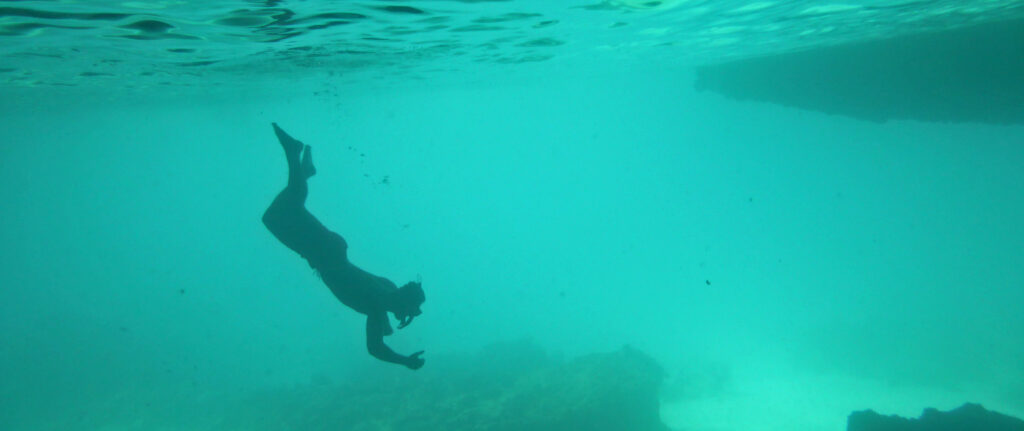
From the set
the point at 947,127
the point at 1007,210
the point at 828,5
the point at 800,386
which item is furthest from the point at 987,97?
the point at 1007,210

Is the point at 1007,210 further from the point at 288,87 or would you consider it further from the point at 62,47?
the point at 62,47

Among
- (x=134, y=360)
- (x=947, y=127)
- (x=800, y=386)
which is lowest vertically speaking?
(x=134, y=360)

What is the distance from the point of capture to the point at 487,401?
1658 cm

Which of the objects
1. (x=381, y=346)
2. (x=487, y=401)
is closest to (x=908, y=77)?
(x=487, y=401)

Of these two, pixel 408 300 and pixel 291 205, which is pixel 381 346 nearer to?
pixel 408 300

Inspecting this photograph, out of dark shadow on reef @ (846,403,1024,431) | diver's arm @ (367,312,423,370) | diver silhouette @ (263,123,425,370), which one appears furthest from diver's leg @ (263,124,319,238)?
dark shadow on reef @ (846,403,1024,431)

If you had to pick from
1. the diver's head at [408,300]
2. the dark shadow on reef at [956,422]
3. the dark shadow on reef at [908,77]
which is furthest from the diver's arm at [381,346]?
the dark shadow on reef at [908,77]

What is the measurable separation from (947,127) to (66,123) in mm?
81834

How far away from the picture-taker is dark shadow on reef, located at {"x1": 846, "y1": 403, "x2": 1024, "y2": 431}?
10055mm

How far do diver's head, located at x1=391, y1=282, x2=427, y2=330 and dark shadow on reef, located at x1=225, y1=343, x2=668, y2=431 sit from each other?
10088 millimetres

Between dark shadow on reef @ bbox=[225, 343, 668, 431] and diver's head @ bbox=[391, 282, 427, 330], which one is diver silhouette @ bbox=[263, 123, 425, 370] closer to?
diver's head @ bbox=[391, 282, 427, 330]

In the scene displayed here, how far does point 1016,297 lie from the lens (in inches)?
1387

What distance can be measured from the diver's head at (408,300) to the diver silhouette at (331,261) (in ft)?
0.04

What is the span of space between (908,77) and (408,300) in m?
20.8
